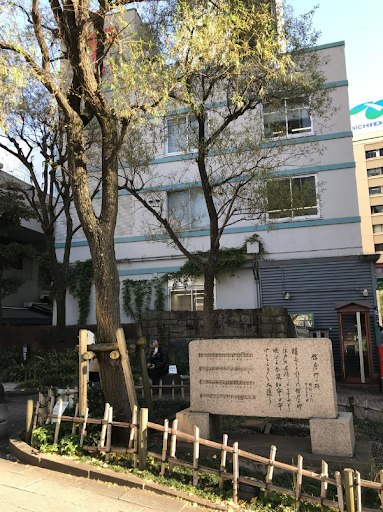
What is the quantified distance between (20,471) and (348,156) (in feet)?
46.0

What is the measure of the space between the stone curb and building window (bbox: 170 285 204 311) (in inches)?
399

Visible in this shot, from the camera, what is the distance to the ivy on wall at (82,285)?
55.5ft

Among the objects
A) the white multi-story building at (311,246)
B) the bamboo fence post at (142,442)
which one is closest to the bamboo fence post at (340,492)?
the bamboo fence post at (142,442)

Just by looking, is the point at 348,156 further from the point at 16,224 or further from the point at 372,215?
the point at 372,215

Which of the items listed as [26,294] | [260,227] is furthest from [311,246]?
[26,294]

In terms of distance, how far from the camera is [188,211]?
16.5 metres

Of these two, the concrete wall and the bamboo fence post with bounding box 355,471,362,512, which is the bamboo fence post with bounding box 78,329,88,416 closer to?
the bamboo fence post with bounding box 355,471,362,512

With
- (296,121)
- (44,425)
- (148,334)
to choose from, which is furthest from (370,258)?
(44,425)

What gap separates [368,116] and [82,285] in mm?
48231

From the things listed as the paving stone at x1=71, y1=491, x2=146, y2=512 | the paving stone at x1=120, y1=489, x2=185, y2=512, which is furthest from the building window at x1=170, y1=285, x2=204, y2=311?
the paving stone at x1=71, y1=491, x2=146, y2=512

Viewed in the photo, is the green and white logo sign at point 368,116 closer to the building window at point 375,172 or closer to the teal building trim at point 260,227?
the building window at point 375,172

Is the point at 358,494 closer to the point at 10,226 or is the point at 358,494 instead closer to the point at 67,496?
the point at 67,496

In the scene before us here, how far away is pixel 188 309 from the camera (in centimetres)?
1614

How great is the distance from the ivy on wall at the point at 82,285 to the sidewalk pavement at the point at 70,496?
11656mm
